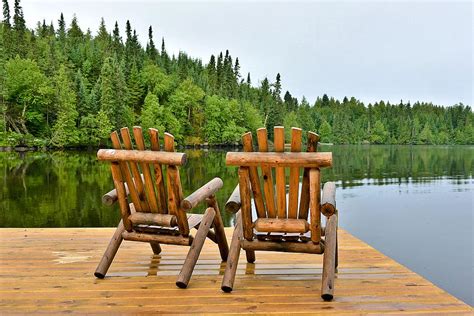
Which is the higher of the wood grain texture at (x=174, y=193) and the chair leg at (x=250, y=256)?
the wood grain texture at (x=174, y=193)

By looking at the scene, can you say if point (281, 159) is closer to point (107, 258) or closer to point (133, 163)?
point (133, 163)

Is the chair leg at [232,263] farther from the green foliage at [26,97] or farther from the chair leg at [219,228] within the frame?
the green foliage at [26,97]

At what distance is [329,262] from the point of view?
153 inches

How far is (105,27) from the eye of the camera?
110m

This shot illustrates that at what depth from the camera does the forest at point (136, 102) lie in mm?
55750

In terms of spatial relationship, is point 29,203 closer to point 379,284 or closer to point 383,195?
point 379,284

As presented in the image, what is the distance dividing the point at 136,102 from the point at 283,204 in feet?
256

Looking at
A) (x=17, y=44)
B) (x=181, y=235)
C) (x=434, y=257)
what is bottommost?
(x=434, y=257)

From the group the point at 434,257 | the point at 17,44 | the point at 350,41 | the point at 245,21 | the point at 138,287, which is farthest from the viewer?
the point at 350,41

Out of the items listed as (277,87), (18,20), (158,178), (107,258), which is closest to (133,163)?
(158,178)

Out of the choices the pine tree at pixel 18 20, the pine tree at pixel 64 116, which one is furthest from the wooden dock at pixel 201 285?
the pine tree at pixel 18 20

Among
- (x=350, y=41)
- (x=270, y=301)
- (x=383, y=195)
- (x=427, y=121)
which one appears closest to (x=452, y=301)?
(x=270, y=301)

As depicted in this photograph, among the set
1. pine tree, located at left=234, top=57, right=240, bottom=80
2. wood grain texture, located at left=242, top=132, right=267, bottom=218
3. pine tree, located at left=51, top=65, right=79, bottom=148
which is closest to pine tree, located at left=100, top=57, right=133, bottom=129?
pine tree, located at left=51, top=65, right=79, bottom=148

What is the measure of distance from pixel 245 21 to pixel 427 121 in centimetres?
7388
